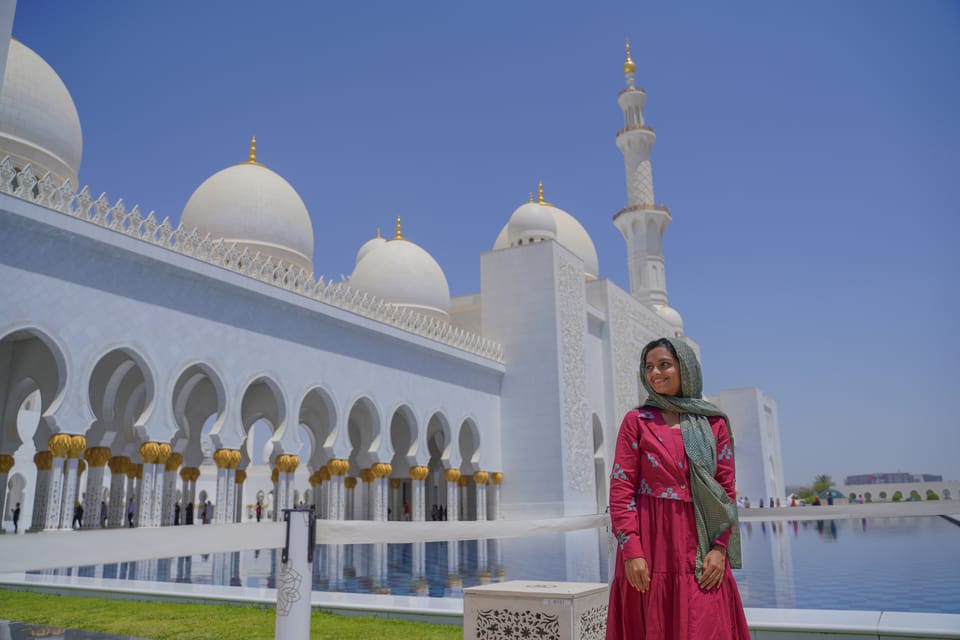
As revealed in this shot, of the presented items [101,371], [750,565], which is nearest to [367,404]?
[101,371]

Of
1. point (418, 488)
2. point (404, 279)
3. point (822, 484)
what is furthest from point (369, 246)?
point (822, 484)

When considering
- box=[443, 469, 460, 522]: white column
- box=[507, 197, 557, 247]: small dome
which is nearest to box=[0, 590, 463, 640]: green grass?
box=[443, 469, 460, 522]: white column

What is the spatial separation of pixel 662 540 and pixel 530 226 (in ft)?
42.2

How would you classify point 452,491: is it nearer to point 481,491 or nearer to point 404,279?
point 481,491

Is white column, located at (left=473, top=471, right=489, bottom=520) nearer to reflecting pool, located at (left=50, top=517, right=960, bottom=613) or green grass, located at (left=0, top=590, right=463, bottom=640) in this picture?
reflecting pool, located at (left=50, top=517, right=960, bottom=613)

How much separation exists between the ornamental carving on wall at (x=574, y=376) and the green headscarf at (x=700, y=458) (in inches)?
431

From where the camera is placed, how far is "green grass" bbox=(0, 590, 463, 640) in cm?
277

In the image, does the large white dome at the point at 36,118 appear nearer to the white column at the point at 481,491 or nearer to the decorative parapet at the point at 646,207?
the white column at the point at 481,491

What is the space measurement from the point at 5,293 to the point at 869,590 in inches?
257

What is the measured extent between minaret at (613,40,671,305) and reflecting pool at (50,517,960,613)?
36.1ft

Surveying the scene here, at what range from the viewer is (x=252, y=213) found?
10547 millimetres

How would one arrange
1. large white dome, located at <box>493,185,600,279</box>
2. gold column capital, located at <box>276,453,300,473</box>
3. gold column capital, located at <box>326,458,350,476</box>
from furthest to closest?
large white dome, located at <box>493,185,600,279</box>, gold column capital, located at <box>326,458,350,476</box>, gold column capital, located at <box>276,453,300,473</box>

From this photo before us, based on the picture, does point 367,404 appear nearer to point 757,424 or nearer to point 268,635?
point 268,635

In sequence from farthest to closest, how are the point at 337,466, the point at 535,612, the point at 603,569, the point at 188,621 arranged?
the point at 337,466
the point at 603,569
the point at 188,621
the point at 535,612
